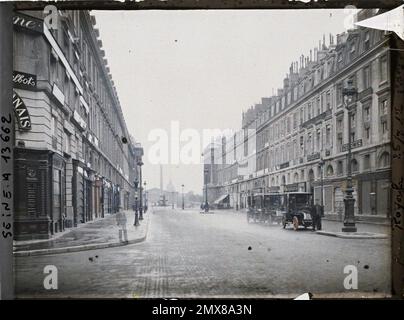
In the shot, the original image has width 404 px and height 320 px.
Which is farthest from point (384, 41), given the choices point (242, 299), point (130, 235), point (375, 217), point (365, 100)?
point (130, 235)

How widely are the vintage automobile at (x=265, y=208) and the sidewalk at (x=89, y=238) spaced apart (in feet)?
3.85

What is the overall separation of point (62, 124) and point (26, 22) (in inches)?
38.6

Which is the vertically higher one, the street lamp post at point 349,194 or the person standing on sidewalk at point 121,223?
the street lamp post at point 349,194

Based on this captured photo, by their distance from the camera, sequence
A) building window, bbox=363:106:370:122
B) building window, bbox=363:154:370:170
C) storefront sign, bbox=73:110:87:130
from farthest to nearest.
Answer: storefront sign, bbox=73:110:87:130 < building window, bbox=363:106:370:122 < building window, bbox=363:154:370:170

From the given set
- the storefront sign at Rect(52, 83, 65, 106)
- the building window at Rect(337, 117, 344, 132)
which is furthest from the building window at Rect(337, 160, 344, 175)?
the storefront sign at Rect(52, 83, 65, 106)

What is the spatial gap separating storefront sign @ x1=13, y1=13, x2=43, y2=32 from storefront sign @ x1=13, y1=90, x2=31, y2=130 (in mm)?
598

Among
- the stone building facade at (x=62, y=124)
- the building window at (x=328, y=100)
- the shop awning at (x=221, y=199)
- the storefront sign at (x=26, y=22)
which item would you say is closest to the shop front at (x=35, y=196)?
the stone building facade at (x=62, y=124)

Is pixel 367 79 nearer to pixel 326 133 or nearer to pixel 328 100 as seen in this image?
pixel 328 100

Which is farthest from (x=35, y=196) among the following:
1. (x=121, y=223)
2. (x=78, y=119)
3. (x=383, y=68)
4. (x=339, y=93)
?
(x=383, y=68)

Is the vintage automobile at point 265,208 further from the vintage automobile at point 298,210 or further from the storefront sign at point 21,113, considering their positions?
the storefront sign at point 21,113

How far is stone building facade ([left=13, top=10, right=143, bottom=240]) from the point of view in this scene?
381cm

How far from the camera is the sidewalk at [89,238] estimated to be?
12.7 feet

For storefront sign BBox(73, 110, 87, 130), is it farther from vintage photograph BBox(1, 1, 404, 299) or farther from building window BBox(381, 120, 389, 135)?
building window BBox(381, 120, 389, 135)

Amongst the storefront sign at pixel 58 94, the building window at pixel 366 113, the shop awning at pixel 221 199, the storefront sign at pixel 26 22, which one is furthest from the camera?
the shop awning at pixel 221 199
